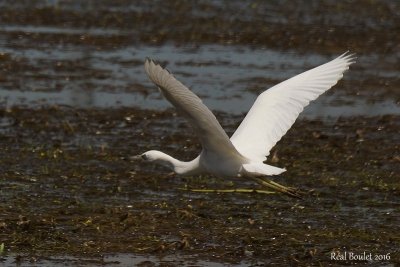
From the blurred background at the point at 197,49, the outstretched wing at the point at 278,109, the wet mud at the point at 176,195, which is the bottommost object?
the wet mud at the point at 176,195

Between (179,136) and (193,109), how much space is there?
4.91 metres

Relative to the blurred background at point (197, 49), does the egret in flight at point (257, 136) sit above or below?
below

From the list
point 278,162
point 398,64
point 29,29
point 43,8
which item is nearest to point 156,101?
point 278,162

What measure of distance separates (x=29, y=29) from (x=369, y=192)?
11.2m

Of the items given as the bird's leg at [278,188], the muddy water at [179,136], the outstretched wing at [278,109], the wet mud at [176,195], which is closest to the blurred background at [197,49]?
the muddy water at [179,136]

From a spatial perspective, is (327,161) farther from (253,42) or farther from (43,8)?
(43,8)

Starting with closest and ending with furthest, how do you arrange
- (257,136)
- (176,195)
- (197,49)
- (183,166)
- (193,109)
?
(193,109) → (183,166) → (257,136) → (176,195) → (197,49)

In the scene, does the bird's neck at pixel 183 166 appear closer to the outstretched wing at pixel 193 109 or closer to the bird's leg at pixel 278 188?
the outstretched wing at pixel 193 109

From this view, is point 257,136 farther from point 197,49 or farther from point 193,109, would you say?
point 197,49

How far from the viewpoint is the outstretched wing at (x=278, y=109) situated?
9664 mm

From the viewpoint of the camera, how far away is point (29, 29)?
808 inches

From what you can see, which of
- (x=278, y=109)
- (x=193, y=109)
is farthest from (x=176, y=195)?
(x=193, y=109)

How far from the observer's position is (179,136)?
1299cm

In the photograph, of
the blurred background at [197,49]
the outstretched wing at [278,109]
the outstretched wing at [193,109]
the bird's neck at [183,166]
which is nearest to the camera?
the outstretched wing at [193,109]
